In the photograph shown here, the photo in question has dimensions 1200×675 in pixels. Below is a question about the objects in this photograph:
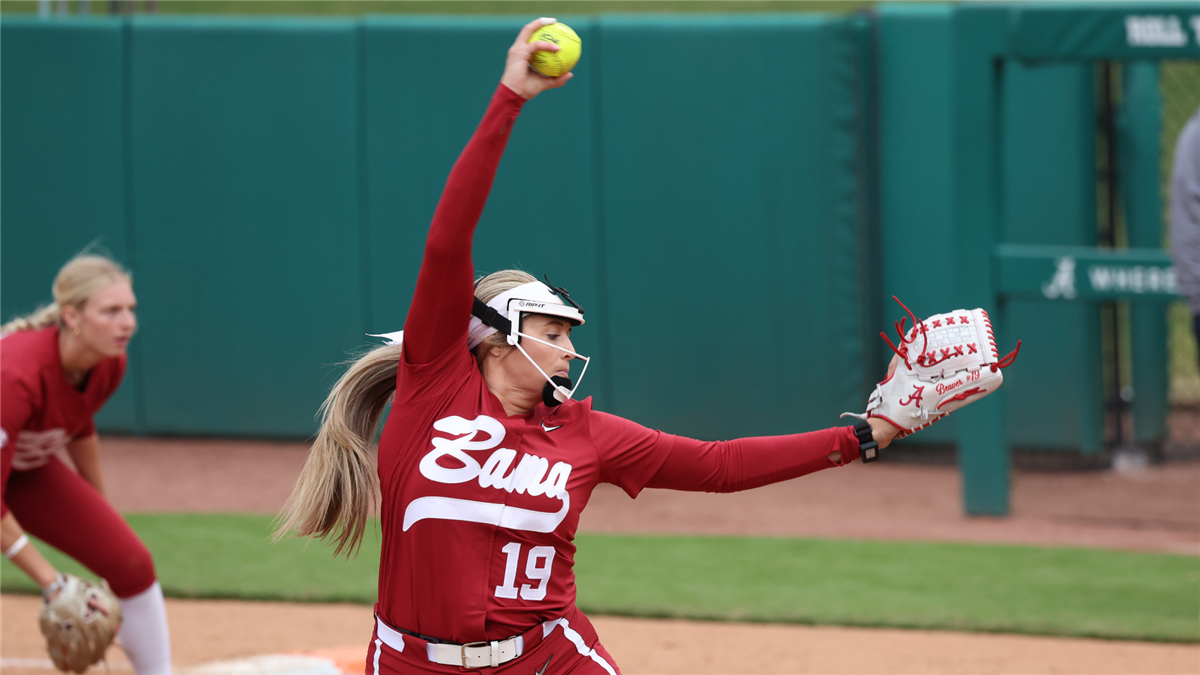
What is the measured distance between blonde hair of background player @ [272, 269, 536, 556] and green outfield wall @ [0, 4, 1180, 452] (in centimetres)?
522

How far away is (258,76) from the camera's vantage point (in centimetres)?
861

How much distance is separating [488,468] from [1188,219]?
11.8 feet

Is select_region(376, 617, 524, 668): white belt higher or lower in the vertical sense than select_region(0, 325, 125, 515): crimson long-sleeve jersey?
lower

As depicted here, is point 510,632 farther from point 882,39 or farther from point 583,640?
point 882,39

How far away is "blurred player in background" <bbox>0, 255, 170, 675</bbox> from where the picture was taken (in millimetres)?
3709

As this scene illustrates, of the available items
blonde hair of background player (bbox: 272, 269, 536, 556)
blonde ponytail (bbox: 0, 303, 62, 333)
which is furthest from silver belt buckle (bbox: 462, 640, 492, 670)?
blonde ponytail (bbox: 0, 303, 62, 333)

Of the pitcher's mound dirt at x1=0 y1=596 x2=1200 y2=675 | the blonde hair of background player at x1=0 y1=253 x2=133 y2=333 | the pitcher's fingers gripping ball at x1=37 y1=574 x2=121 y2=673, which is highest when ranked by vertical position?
the blonde hair of background player at x1=0 y1=253 x2=133 y2=333

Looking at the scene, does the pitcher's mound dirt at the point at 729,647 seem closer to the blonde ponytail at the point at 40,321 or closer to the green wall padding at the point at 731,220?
the blonde ponytail at the point at 40,321

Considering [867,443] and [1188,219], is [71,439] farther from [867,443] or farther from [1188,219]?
[1188,219]

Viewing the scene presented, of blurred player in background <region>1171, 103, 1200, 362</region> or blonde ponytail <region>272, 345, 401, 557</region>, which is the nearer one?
blonde ponytail <region>272, 345, 401, 557</region>

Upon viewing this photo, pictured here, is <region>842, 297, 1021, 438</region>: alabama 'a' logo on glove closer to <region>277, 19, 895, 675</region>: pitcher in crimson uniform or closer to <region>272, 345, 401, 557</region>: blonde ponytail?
<region>277, 19, 895, 675</region>: pitcher in crimson uniform

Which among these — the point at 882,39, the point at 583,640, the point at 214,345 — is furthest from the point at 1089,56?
the point at 214,345

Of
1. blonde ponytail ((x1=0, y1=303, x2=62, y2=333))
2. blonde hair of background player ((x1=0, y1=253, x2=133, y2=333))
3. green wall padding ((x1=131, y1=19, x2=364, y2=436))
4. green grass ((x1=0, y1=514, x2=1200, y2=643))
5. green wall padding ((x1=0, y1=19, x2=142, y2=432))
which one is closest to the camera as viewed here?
blonde hair of background player ((x1=0, y1=253, x2=133, y2=333))

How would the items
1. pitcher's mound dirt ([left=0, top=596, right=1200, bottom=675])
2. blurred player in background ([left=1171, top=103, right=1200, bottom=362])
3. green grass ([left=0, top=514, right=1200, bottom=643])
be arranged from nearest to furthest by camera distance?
1. pitcher's mound dirt ([left=0, top=596, right=1200, bottom=675])
2. blurred player in background ([left=1171, top=103, right=1200, bottom=362])
3. green grass ([left=0, top=514, right=1200, bottom=643])
